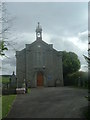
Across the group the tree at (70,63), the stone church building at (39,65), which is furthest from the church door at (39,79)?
the tree at (70,63)

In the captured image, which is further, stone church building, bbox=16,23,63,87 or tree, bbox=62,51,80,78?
tree, bbox=62,51,80,78

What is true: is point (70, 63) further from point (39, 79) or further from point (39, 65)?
point (39, 79)

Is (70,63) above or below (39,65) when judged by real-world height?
above

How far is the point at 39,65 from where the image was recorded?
40531mm

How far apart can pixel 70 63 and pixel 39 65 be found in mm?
11428

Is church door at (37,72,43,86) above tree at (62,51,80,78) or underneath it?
underneath

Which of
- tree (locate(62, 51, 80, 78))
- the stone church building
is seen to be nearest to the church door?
the stone church building

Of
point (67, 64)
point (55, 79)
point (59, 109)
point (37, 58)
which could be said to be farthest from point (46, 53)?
point (59, 109)

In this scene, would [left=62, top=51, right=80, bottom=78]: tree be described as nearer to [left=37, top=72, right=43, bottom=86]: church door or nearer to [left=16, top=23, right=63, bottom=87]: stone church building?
[left=16, top=23, right=63, bottom=87]: stone church building

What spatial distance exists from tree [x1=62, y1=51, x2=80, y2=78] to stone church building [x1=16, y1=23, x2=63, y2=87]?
6.43m

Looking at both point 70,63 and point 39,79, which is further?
point 70,63

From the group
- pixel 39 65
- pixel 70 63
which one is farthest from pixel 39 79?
pixel 70 63

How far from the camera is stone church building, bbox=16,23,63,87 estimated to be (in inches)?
1575

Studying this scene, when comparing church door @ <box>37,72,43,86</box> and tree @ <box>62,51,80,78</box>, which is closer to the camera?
church door @ <box>37,72,43,86</box>
